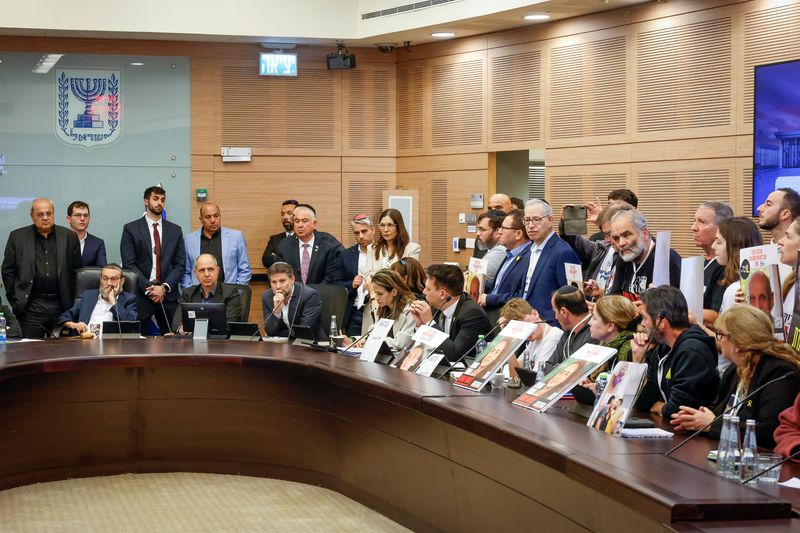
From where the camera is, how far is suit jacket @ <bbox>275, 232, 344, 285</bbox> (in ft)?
25.5

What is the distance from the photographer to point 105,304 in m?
6.63

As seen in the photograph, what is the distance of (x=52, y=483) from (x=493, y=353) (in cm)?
265

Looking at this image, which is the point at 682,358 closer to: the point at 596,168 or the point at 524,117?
the point at 596,168

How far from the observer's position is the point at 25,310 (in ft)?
23.9

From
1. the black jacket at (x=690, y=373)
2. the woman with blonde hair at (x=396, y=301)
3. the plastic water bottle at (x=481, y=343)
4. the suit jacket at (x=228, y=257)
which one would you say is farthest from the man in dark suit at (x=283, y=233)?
the black jacket at (x=690, y=373)

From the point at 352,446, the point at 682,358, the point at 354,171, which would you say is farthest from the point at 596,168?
the point at 682,358

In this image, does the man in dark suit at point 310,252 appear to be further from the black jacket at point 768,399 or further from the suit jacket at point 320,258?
the black jacket at point 768,399

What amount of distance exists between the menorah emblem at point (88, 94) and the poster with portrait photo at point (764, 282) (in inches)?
270

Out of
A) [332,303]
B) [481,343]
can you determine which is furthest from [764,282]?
[332,303]

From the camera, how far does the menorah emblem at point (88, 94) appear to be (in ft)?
29.9

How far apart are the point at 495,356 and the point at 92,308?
353 cm

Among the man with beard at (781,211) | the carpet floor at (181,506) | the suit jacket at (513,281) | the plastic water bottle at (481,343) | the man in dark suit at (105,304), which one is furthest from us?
the man in dark suit at (105,304)

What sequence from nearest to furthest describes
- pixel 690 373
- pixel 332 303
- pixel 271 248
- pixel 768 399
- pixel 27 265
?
1. pixel 768 399
2. pixel 690 373
3. pixel 332 303
4. pixel 27 265
5. pixel 271 248

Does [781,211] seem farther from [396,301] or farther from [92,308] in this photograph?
[92,308]
